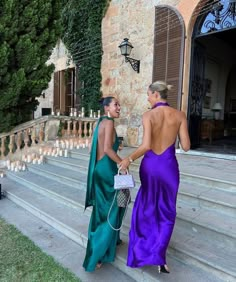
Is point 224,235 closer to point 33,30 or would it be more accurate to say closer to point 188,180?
point 188,180

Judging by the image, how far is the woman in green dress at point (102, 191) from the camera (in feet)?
7.15

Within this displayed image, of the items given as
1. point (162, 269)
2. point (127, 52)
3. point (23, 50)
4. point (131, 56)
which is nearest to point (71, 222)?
point (162, 269)

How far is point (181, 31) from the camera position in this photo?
5254 mm

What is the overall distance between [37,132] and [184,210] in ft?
13.5

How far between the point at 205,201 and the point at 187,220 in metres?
→ 0.38

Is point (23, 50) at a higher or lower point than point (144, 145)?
higher

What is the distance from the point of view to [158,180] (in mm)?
2008

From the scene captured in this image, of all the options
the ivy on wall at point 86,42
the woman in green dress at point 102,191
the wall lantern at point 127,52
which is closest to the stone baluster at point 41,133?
the ivy on wall at point 86,42

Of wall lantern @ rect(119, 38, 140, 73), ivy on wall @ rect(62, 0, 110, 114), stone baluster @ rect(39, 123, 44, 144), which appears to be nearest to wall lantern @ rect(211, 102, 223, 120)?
wall lantern @ rect(119, 38, 140, 73)

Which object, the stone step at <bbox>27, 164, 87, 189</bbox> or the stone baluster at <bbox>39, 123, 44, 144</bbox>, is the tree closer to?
the stone baluster at <bbox>39, 123, 44, 144</bbox>

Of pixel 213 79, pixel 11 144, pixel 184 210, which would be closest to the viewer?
pixel 184 210

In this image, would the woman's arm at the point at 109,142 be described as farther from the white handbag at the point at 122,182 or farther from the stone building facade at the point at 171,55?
the stone building facade at the point at 171,55

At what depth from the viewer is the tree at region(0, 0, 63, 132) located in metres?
4.82

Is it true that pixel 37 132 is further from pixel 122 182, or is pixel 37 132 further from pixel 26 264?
pixel 122 182
